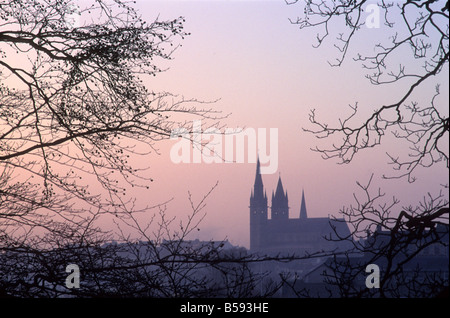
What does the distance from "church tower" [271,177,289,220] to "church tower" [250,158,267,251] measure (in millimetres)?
2428

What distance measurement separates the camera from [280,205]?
406 ft

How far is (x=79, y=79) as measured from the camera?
4.82m

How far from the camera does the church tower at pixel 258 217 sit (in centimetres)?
12038

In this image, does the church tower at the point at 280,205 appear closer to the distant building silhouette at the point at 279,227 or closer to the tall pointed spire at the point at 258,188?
the distant building silhouette at the point at 279,227

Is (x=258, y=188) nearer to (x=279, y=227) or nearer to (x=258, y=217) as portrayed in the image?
(x=258, y=217)

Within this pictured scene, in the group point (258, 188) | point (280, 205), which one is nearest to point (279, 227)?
point (280, 205)

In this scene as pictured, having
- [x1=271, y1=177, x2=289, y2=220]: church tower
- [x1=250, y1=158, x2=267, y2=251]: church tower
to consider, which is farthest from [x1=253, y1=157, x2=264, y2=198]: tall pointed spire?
[x1=271, y1=177, x2=289, y2=220]: church tower

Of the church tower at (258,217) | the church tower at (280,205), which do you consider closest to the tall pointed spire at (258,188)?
the church tower at (258,217)

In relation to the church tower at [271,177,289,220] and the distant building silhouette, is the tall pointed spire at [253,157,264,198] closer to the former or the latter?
the distant building silhouette

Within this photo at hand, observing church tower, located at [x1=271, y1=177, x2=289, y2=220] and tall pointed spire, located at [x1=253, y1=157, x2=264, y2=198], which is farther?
church tower, located at [x1=271, y1=177, x2=289, y2=220]

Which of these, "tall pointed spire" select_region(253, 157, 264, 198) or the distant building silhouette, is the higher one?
"tall pointed spire" select_region(253, 157, 264, 198)

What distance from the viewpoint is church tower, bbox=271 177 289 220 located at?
12175 centimetres

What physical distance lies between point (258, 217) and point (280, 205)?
5.88 m
